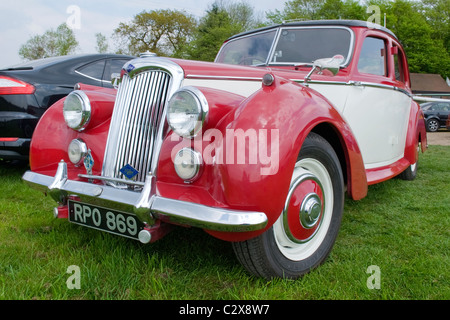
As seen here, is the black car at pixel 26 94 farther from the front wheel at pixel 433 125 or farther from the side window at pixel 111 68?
the front wheel at pixel 433 125

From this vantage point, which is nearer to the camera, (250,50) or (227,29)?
(250,50)

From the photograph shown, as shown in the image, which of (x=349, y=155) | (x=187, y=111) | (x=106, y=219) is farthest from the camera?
(x=349, y=155)

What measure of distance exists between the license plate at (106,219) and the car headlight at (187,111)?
0.51 m

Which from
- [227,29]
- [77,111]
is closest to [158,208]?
[77,111]

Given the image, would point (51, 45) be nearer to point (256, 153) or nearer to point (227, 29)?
point (227, 29)

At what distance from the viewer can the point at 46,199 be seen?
340 centimetres

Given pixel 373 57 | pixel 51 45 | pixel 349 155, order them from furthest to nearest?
1. pixel 51 45
2. pixel 373 57
3. pixel 349 155

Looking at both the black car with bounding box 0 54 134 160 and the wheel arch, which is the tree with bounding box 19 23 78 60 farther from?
the wheel arch

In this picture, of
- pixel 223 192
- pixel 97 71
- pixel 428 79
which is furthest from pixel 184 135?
pixel 428 79


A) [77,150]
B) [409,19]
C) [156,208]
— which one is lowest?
[156,208]

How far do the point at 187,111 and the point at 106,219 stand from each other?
733 millimetres

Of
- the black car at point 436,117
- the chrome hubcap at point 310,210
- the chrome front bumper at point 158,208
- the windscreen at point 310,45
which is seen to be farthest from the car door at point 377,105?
the black car at point 436,117

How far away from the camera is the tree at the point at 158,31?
31.1m

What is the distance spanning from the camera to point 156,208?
164cm
